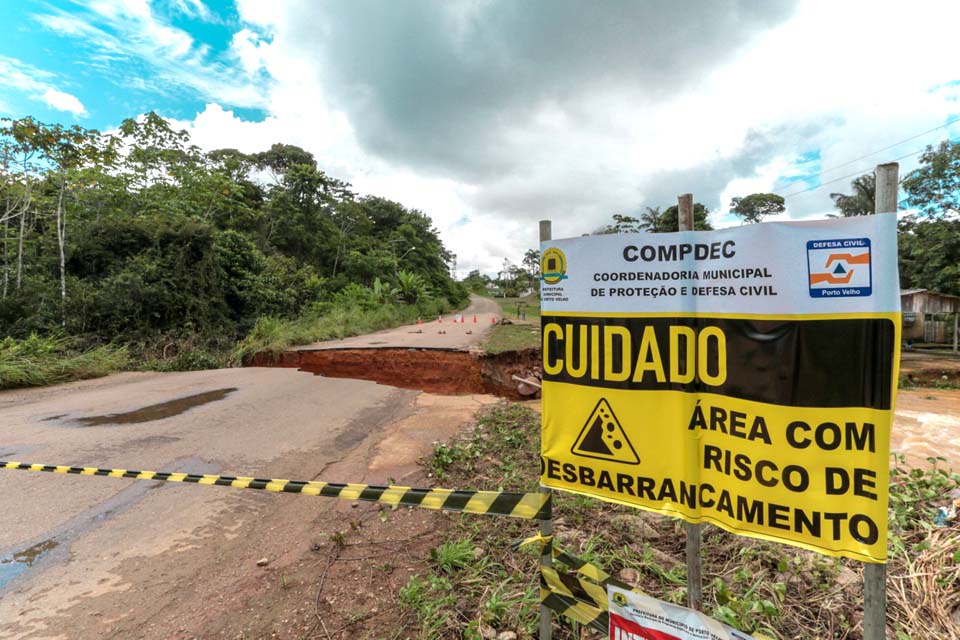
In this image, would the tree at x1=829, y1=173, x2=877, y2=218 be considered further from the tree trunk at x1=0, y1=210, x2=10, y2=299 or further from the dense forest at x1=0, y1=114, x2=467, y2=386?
the tree trunk at x1=0, y1=210, x2=10, y2=299

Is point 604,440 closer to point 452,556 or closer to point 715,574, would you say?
point 715,574

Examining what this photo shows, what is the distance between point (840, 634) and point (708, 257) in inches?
71.6

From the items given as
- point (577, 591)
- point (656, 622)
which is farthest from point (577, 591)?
point (656, 622)

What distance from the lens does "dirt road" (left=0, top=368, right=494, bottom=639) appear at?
7.53 ft

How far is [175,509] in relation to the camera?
3.42m

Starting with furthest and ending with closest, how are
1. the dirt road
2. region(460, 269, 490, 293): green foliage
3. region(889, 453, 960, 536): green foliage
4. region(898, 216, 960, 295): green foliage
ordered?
region(460, 269, 490, 293): green foliage → region(898, 216, 960, 295): green foliage → region(889, 453, 960, 536): green foliage → the dirt road

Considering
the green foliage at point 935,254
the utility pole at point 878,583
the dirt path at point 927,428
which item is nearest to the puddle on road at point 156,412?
the utility pole at point 878,583

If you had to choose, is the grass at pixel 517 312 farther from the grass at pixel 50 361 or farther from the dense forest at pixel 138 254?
the grass at pixel 50 361

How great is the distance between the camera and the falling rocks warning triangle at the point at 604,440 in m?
1.68

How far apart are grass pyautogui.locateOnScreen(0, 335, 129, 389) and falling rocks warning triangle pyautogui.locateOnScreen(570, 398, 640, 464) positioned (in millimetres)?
11187

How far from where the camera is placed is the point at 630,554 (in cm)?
249

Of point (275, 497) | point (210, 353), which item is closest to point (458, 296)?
point (210, 353)

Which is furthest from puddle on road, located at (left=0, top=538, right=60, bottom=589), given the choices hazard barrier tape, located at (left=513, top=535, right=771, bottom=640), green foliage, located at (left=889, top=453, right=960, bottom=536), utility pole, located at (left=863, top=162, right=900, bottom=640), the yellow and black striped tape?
green foliage, located at (left=889, top=453, right=960, bottom=536)

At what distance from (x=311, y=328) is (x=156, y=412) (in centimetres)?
849
